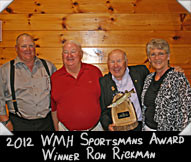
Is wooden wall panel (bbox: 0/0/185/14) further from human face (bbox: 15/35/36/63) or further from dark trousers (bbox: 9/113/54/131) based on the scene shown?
dark trousers (bbox: 9/113/54/131)

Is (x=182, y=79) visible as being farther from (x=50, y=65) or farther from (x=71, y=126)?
(x=50, y=65)

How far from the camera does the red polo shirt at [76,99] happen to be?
1490 mm

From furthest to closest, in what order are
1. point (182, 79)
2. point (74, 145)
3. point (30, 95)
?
point (30, 95), point (74, 145), point (182, 79)

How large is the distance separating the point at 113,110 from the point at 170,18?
3.34 feet

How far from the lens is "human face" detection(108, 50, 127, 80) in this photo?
1484 millimetres

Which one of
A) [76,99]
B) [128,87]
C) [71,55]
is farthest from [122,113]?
[71,55]

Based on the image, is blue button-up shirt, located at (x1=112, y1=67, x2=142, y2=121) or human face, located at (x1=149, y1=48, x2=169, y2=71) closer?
Answer: human face, located at (x1=149, y1=48, x2=169, y2=71)

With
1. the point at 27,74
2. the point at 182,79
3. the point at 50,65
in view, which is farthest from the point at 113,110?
the point at 27,74

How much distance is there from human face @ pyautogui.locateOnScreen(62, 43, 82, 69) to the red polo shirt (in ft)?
0.26

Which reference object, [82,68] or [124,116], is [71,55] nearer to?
[82,68]

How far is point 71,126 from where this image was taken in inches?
59.3

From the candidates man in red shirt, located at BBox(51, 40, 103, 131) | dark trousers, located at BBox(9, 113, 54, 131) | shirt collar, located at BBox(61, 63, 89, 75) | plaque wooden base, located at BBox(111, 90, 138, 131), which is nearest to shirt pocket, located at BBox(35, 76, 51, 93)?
man in red shirt, located at BBox(51, 40, 103, 131)

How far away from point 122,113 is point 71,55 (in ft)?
2.06

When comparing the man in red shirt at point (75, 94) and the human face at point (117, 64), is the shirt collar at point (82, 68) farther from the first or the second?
the human face at point (117, 64)
